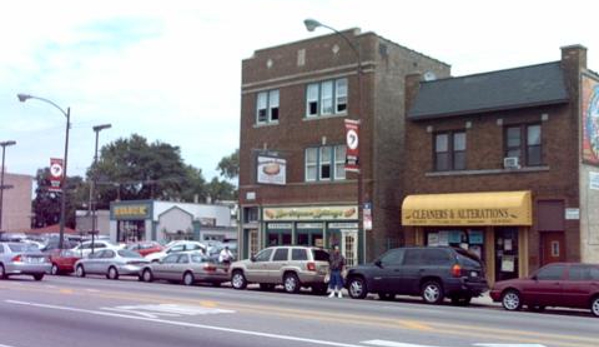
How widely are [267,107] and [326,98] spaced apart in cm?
359

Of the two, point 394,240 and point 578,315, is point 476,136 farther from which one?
point 578,315

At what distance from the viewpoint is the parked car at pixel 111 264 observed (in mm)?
31812

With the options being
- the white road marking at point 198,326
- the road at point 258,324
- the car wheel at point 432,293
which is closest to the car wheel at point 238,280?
the road at point 258,324

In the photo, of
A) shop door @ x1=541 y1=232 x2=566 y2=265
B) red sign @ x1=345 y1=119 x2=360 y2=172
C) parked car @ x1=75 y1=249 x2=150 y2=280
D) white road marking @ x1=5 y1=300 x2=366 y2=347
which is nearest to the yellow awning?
shop door @ x1=541 y1=232 x2=566 y2=265

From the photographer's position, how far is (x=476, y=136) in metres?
29.0

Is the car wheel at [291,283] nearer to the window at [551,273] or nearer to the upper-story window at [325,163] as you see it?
the upper-story window at [325,163]

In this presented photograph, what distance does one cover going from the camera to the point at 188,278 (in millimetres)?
29000

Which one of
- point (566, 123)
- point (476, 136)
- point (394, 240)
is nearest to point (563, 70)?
point (566, 123)

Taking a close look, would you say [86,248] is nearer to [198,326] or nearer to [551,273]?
[551,273]

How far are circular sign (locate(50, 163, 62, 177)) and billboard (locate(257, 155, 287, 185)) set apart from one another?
12.1 m

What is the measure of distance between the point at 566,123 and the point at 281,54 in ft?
46.6

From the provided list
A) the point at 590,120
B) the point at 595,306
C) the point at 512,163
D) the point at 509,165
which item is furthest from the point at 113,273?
the point at 595,306

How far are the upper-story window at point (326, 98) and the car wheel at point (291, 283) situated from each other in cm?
981

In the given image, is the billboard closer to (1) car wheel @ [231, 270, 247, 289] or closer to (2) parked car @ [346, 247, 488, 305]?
(1) car wheel @ [231, 270, 247, 289]
